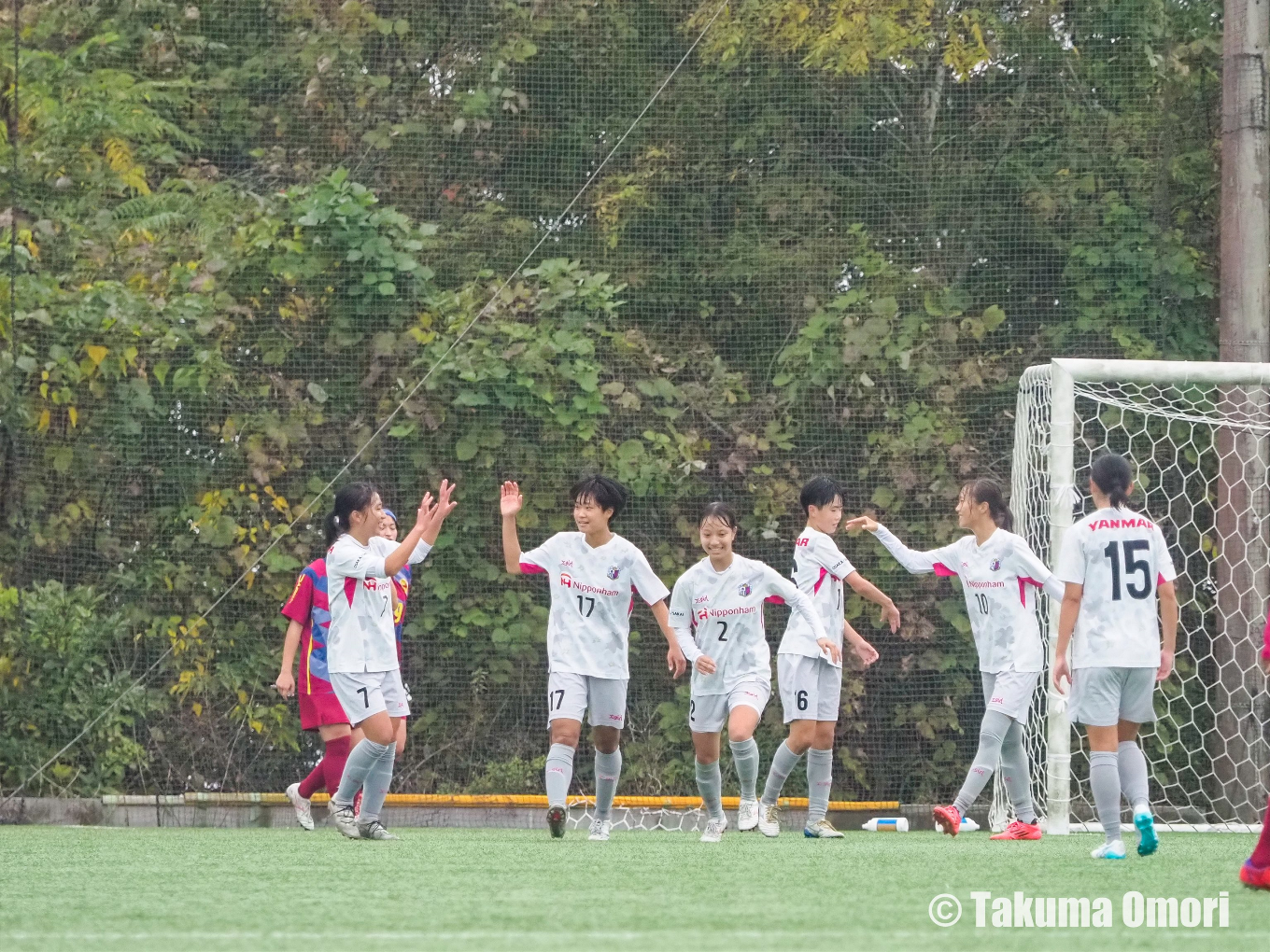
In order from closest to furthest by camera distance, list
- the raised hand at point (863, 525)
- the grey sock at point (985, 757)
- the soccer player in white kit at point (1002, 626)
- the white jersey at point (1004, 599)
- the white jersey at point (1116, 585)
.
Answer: the white jersey at point (1116, 585) < the grey sock at point (985, 757) < the soccer player in white kit at point (1002, 626) < the white jersey at point (1004, 599) < the raised hand at point (863, 525)

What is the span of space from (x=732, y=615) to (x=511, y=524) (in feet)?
4.01

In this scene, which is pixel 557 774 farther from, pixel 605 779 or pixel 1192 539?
pixel 1192 539

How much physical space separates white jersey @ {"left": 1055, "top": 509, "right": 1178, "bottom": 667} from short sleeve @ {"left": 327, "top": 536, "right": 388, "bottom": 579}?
9.50 feet

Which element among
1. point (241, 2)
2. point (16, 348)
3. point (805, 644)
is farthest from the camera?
point (241, 2)

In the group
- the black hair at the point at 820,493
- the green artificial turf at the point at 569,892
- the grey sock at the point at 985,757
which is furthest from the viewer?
the black hair at the point at 820,493

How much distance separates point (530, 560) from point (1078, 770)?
15.6 feet

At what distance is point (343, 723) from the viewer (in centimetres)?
877

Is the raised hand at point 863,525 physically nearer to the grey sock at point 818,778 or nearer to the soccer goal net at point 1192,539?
the grey sock at point 818,778

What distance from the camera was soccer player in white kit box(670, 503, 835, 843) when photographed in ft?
26.9

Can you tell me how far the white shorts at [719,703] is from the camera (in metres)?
8.20

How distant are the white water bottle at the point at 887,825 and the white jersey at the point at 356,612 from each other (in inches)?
140

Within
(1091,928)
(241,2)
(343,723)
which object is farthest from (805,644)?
(241,2)

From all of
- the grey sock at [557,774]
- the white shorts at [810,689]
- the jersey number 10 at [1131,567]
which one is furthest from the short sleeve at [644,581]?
the jersey number 10 at [1131,567]

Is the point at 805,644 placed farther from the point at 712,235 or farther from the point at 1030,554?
the point at 712,235
